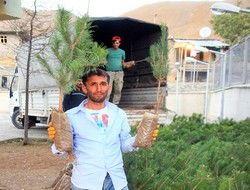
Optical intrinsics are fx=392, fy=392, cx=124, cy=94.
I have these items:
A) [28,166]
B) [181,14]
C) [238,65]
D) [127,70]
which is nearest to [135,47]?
[127,70]

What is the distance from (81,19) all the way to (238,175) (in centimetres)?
168

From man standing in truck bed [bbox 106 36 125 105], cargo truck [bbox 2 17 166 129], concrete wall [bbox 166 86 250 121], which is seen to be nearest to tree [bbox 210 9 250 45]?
concrete wall [bbox 166 86 250 121]

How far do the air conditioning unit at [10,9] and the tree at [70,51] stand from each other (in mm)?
4144

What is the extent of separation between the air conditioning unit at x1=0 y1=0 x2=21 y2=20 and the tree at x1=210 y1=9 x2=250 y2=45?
86.5 ft

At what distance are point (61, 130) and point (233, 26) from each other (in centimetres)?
3150

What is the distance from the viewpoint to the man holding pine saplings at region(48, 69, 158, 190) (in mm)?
2611

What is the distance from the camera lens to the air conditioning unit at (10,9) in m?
6.16

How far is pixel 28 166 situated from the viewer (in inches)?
304

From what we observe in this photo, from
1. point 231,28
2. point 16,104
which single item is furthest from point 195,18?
point 16,104

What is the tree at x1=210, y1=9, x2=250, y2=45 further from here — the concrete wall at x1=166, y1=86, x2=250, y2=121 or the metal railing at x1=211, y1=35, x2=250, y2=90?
the metal railing at x1=211, y1=35, x2=250, y2=90

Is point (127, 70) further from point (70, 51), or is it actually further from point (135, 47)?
point (70, 51)

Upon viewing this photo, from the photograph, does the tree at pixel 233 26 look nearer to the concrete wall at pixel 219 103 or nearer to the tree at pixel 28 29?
the concrete wall at pixel 219 103

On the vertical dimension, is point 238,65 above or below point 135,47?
below

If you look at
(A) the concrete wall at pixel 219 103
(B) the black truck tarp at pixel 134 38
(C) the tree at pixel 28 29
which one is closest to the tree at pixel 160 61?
(B) the black truck tarp at pixel 134 38
